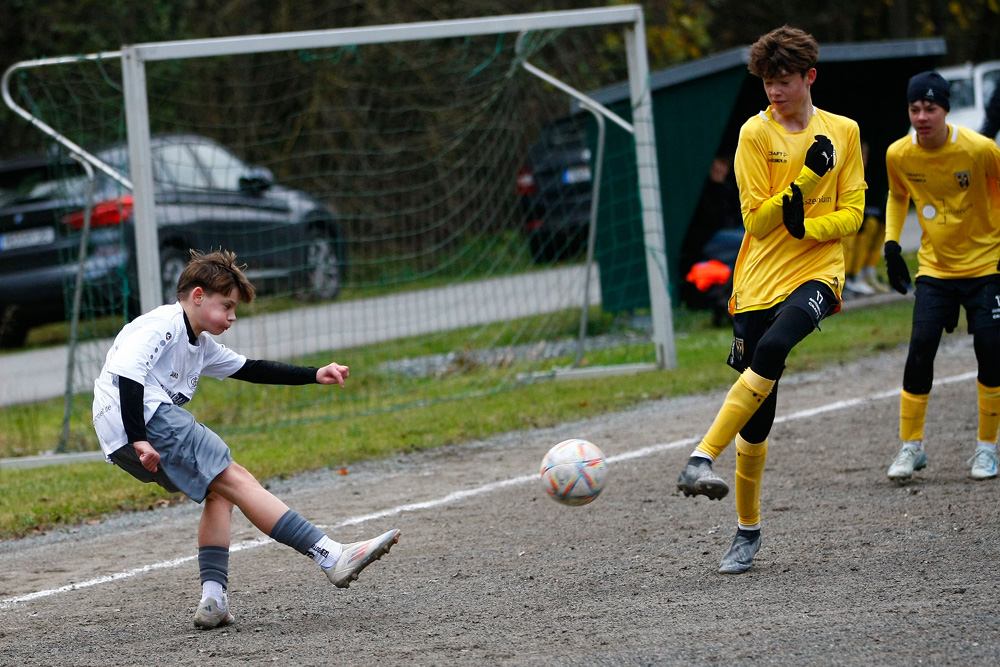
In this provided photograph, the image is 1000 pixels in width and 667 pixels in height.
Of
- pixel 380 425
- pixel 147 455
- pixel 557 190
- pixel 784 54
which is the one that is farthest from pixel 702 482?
pixel 557 190

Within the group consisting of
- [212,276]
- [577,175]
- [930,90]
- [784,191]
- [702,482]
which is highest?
[930,90]

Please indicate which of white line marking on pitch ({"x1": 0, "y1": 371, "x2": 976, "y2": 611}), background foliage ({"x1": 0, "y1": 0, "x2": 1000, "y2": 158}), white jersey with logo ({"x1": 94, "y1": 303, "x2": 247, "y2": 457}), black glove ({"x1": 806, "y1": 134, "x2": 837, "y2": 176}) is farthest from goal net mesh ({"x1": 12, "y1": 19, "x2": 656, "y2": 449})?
black glove ({"x1": 806, "y1": 134, "x2": 837, "y2": 176})

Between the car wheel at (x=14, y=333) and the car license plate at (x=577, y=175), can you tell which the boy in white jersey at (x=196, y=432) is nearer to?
the car license plate at (x=577, y=175)

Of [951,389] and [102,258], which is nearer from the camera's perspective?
[951,389]

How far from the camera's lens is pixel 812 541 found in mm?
5191

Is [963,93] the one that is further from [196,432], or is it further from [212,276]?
[196,432]

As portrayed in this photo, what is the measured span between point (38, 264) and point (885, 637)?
1116cm

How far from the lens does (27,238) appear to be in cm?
1293

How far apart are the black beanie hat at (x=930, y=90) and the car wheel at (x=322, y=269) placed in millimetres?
6100

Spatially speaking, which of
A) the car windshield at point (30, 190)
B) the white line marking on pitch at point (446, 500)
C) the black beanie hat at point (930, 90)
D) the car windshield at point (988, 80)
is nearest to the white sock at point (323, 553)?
the white line marking on pitch at point (446, 500)

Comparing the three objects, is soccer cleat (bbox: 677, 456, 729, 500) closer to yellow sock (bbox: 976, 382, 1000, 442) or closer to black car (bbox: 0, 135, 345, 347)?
yellow sock (bbox: 976, 382, 1000, 442)

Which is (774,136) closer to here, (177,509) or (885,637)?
(885,637)

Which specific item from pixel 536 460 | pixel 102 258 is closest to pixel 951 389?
pixel 536 460

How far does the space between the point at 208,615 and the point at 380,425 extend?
4502mm
